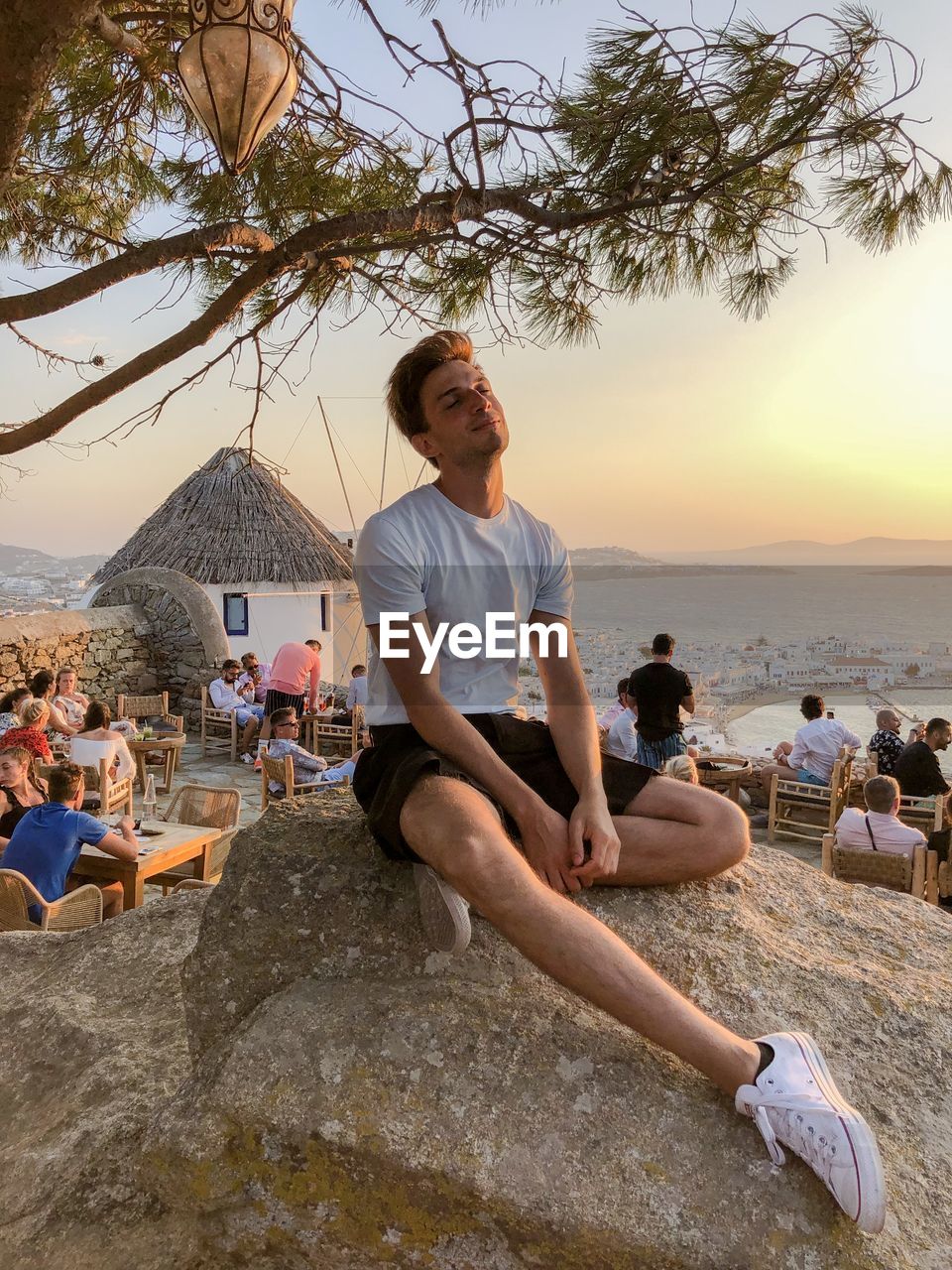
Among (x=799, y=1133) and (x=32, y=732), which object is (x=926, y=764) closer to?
(x=799, y=1133)

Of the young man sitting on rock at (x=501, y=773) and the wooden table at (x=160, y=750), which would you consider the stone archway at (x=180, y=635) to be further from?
the young man sitting on rock at (x=501, y=773)

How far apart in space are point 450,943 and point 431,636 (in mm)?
746

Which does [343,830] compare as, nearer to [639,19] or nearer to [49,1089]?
[49,1089]

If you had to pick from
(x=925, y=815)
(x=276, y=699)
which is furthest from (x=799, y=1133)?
(x=276, y=699)

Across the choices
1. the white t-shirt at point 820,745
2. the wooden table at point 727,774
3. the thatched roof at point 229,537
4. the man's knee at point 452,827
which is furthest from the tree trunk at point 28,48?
the thatched roof at point 229,537

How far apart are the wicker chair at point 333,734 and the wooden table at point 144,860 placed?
420cm

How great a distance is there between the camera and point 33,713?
276 inches

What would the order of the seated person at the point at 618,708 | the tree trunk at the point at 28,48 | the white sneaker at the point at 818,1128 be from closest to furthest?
the white sneaker at the point at 818,1128 < the tree trunk at the point at 28,48 < the seated person at the point at 618,708

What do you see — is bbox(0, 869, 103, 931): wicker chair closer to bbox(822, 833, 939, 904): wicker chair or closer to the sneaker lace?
the sneaker lace

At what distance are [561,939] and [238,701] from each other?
976cm

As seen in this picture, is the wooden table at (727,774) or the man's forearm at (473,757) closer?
the man's forearm at (473,757)

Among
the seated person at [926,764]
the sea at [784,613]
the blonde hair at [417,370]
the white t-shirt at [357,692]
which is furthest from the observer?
the sea at [784,613]

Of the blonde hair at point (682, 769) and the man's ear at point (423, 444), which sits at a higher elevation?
the man's ear at point (423, 444)

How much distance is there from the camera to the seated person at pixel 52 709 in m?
7.71
